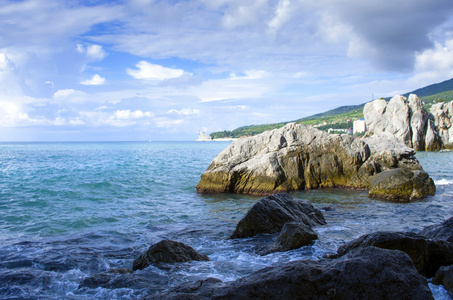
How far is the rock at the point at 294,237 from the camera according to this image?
891cm

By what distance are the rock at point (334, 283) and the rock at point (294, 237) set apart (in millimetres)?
4237

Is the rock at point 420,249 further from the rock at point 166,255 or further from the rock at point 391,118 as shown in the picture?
the rock at point 391,118

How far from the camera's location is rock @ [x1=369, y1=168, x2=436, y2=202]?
16.5 m

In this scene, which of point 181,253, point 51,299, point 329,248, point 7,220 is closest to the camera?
point 51,299

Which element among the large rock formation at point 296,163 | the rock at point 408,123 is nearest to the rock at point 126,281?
the large rock formation at point 296,163

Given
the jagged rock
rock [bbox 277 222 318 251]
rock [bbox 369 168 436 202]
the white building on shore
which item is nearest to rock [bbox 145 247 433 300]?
rock [bbox 277 222 318 251]

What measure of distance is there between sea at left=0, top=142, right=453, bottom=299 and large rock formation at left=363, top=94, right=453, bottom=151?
55946 mm

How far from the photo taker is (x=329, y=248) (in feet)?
29.2

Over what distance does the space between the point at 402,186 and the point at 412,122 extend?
65960mm

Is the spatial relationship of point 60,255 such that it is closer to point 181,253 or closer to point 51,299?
point 51,299

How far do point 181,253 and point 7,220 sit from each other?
9.59m

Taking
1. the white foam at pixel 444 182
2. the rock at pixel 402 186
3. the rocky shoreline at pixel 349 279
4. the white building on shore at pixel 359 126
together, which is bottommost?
the white foam at pixel 444 182

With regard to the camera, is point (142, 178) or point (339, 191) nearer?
point (339, 191)

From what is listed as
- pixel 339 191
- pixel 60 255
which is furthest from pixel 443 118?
pixel 60 255
